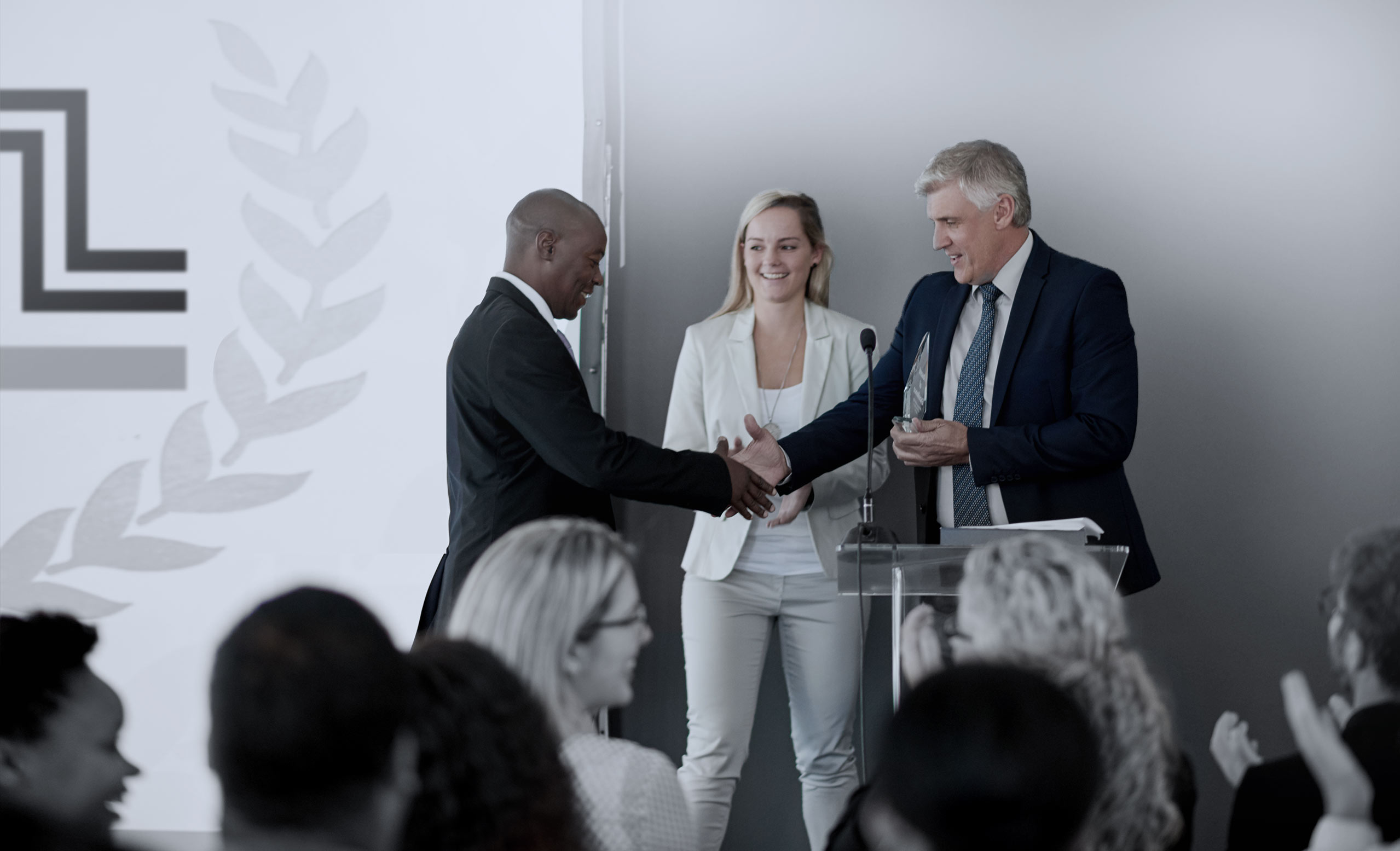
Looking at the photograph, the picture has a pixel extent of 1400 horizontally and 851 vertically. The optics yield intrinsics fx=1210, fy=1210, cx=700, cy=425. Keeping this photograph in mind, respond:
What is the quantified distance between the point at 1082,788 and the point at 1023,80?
10.1ft

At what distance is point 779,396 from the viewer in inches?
Answer: 136

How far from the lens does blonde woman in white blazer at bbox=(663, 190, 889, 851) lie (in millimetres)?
3244

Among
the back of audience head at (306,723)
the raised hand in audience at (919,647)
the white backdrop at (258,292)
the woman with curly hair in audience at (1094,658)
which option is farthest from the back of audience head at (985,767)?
the white backdrop at (258,292)

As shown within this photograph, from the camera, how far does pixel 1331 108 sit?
3627 millimetres

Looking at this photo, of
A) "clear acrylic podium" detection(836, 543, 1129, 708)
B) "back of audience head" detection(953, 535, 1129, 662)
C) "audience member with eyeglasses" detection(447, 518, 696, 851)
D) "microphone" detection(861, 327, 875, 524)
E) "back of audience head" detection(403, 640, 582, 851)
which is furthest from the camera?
"microphone" detection(861, 327, 875, 524)

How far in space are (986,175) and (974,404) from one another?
588 millimetres

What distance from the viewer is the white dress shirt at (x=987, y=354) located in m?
3.01

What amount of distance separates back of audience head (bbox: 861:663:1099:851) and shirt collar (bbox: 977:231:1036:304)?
7.09ft

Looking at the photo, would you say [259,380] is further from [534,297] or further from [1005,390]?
[1005,390]

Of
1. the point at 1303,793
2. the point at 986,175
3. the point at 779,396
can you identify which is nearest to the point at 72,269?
the point at 779,396

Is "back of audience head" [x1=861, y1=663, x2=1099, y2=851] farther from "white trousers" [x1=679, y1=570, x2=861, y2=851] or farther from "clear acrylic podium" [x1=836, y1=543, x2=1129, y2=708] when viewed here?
"white trousers" [x1=679, y1=570, x2=861, y2=851]

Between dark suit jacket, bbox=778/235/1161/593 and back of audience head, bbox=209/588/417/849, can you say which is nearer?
back of audience head, bbox=209/588/417/849

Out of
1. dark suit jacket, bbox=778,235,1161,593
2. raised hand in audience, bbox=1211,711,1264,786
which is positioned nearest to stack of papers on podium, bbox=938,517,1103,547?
dark suit jacket, bbox=778,235,1161,593

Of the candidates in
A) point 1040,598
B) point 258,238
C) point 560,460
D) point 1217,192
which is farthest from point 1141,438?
point 258,238
